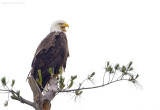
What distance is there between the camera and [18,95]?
13.2 ft

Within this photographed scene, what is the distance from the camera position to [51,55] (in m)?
5.92

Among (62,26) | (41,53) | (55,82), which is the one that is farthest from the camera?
(62,26)

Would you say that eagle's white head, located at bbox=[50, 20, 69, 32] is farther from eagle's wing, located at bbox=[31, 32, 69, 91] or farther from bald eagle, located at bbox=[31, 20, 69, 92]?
eagle's wing, located at bbox=[31, 32, 69, 91]

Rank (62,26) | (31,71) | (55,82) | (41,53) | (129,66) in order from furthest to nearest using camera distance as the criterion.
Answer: (62,26) → (41,53) → (31,71) → (55,82) → (129,66)

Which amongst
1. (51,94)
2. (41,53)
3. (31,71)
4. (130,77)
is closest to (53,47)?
(41,53)

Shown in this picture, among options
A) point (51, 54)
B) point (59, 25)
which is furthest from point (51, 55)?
point (59, 25)

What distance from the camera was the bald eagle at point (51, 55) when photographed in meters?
5.66

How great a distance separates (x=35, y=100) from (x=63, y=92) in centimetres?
39

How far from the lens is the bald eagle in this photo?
5658mm

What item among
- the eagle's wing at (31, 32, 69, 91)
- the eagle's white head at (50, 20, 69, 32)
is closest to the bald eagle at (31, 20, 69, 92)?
the eagle's wing at (31, 32, 69, 91)

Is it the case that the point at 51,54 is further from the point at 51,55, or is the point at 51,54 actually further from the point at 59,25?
the point at 59,25

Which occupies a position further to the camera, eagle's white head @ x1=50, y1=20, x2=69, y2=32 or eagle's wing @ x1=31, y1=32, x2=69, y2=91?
eagle's white head @ x1=50, y1=20, x2=69, y2=32

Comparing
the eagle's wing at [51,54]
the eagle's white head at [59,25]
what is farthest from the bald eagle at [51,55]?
the eagle's white head at [59,25]

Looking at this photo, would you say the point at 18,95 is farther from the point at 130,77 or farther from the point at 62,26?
the point at 62,26
